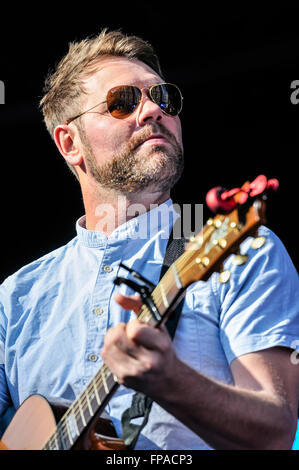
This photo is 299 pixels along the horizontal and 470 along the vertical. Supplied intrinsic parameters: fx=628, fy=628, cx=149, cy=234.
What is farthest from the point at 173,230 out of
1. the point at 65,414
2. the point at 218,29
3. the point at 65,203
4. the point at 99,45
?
the point at 65,203

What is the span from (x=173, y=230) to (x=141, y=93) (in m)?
0.67

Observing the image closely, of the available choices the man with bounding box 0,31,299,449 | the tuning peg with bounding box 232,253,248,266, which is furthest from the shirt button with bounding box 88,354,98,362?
the tuning peg with bounding box 232,253,248,266

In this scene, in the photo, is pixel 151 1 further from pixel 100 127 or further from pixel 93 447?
pixel 93 447

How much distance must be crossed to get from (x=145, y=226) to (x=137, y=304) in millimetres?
885

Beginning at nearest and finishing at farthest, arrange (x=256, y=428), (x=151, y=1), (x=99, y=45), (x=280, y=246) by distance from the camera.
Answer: (x=256, y=428) → (x=280, y=246) → (x=99, y=45) → (x=151, y=1)

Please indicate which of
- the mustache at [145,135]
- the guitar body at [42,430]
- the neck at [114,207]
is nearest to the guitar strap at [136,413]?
the guitar body at [42,430]

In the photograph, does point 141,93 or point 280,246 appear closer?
Answer: point 280,246

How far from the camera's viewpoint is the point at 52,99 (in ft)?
10.4

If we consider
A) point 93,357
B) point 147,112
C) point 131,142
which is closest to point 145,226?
point 131,142

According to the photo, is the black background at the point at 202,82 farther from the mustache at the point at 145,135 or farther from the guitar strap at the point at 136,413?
the guitar strap at the point at 136,413

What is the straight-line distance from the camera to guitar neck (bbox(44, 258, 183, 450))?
164 cm

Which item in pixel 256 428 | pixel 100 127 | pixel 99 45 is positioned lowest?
pixel 256 428

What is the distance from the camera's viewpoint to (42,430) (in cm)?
200

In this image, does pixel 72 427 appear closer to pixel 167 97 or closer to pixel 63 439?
pixel 63 439
